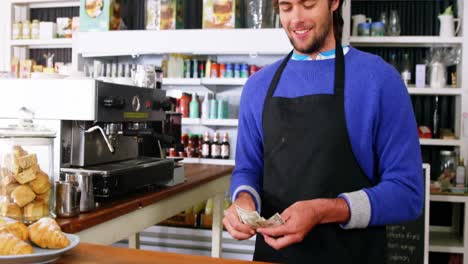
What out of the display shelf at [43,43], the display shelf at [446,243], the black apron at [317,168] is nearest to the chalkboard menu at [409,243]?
the display shelf at [446,243]

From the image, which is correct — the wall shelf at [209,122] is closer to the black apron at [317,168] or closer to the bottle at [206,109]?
the bottle at [206,109]

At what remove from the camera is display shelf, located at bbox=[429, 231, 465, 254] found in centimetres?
387

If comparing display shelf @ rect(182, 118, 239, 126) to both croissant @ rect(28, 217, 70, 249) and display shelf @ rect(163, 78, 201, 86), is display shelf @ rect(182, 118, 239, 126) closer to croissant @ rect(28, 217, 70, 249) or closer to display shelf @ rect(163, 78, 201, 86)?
display shelf @ rect(163, 78, 201, 86)

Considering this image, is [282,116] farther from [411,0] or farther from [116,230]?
[411,0]

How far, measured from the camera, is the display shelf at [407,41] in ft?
13.3

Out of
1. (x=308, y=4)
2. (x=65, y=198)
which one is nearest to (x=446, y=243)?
(x=308, y=4)

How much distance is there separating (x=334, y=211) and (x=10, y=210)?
0.91 meters

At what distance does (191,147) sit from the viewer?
14.3 ft

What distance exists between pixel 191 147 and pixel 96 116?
253 cm

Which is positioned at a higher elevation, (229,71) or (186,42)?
(186,42)

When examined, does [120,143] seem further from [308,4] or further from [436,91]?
[436,91]

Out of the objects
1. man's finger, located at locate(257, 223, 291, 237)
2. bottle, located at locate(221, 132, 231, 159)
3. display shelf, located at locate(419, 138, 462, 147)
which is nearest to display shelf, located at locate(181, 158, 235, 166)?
bottle, located at locate(221, 132, 231, 159)

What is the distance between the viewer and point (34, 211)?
1.48 metres

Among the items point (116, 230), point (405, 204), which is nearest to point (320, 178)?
point (405, 204)
